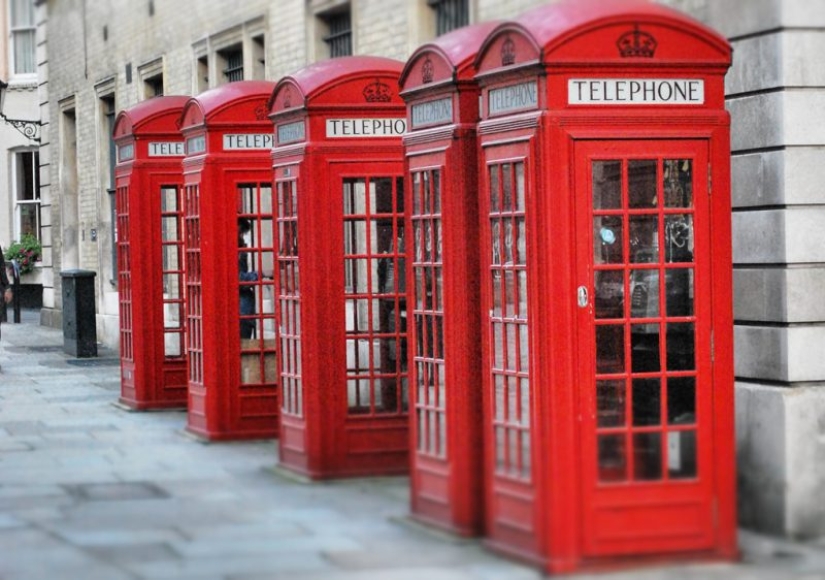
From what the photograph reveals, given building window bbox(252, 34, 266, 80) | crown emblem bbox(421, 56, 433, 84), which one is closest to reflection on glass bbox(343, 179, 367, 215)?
crown emblem bbox(421, 56, 433, 84)

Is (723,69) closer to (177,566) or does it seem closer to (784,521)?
(784,521)

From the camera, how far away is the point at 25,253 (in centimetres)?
3647

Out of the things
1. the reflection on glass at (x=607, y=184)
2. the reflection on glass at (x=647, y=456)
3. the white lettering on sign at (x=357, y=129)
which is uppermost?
the white lettering on sign at (x=357, y=129)

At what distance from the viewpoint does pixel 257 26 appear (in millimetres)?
19922

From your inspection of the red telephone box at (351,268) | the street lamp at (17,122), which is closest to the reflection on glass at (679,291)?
the red telephone box at (351,268)

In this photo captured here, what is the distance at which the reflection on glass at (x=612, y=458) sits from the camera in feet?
26.6

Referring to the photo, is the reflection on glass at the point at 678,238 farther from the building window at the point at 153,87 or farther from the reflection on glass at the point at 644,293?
the building window at the point at 153,87

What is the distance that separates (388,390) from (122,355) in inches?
230

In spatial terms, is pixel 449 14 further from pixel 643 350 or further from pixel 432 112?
pixel 643 350

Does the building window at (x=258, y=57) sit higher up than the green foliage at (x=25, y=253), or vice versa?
the building window at (x=258, y=57)

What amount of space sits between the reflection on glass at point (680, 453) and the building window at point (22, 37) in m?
31.3

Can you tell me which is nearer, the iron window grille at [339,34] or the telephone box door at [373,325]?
the telephone box door at [373,325]

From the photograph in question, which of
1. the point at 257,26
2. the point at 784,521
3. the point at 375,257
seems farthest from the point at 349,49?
the point at 784,521

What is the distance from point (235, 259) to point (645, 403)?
18.9 ft
